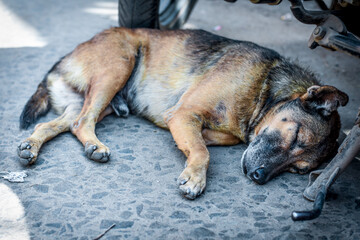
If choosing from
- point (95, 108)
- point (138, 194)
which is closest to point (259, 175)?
point (138, 194)

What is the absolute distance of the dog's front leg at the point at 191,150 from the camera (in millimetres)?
2822

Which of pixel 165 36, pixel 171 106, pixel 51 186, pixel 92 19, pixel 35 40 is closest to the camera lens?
pixel 51 186

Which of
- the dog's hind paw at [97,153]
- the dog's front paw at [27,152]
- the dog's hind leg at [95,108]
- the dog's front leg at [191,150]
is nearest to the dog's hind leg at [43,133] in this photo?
the dog's front paw at [27,152]

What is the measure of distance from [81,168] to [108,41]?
1417 millimetres

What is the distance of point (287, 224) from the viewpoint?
2639mm

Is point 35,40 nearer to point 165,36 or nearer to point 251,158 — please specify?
point 165,36

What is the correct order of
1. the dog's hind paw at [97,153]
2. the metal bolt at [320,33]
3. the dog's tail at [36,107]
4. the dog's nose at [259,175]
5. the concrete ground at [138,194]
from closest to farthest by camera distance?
the concrete ground at [138,194] → the metal bolt at [320,33] → the dog's nose at [259,175] → the dog's hind paw at [97,153] → the dog's tail at [36,107]

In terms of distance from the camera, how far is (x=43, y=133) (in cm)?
331

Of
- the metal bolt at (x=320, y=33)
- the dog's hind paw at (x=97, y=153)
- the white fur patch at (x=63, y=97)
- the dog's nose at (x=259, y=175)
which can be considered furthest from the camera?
the white fur patch at (x=63, y=97)

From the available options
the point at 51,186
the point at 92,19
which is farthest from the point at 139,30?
the point at 92,19

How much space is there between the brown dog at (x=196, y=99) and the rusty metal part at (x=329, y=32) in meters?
0.40

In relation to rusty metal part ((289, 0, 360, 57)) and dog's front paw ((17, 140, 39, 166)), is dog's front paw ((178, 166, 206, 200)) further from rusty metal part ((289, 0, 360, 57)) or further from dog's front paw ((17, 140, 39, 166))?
rusty metal part ((289, 0, 360, 57))

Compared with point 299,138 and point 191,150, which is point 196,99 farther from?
point 299,138

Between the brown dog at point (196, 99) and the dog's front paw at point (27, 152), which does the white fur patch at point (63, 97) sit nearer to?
the brown dog at point (196, 99)
